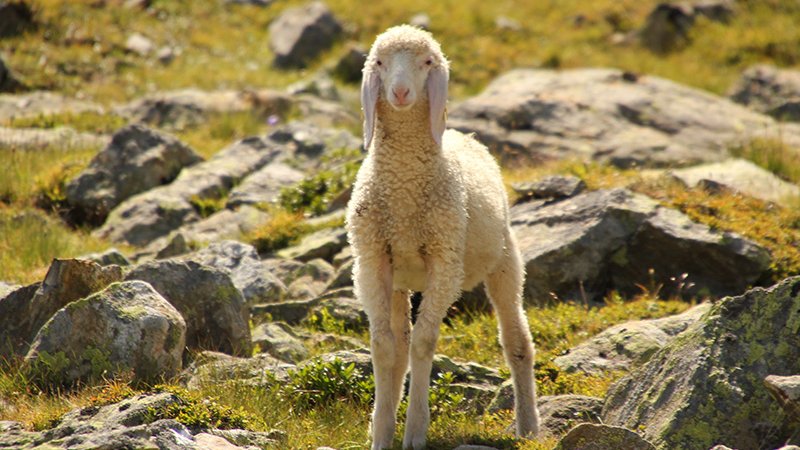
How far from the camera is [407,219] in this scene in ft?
26.2

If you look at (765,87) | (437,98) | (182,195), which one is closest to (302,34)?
(765,87)

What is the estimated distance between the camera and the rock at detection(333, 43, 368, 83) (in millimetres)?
26023

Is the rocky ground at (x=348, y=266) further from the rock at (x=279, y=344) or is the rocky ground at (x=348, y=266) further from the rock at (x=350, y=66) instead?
the rock at (x=350, y=66)

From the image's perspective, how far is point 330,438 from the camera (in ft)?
27.2

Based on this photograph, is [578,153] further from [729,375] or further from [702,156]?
[729,375]

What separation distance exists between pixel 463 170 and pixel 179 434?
3.23m

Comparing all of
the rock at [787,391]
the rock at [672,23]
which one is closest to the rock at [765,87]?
the rock at [672,23]

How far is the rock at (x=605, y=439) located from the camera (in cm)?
676

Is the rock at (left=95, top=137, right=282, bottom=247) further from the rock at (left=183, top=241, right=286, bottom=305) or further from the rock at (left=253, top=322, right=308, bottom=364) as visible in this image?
the rock at (left=253, top=322, right=308, bottom=364)

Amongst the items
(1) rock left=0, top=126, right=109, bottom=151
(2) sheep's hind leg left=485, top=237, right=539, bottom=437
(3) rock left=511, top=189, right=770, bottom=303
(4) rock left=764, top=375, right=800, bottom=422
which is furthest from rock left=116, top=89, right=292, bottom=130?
(4) rock left=764, top=375, right=800, bottom=422

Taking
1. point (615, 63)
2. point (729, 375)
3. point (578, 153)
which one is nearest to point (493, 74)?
point (615, 63)

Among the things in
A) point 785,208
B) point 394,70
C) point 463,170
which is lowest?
point 785,208

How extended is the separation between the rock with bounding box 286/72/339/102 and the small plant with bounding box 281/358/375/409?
49.5 feet

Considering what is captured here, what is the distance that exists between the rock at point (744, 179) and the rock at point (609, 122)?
0.99 meters
